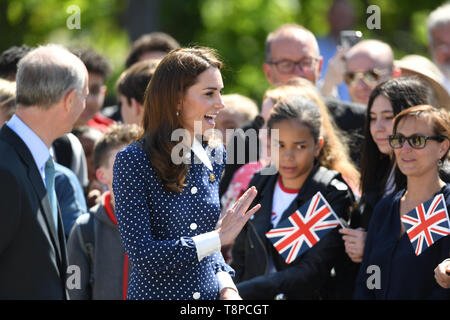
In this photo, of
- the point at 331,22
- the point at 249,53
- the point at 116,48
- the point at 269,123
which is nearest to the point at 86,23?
the point at 116,48

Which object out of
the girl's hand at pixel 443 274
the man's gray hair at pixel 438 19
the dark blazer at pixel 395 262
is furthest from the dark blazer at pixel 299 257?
the man's gray hair at pixel 438 19

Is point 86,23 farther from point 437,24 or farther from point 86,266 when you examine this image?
point 86,266

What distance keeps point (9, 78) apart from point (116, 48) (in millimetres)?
11438

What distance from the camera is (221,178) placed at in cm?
486

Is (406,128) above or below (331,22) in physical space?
below

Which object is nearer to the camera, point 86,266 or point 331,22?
point 86,266

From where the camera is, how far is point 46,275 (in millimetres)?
3574

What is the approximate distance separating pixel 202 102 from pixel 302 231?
143cm

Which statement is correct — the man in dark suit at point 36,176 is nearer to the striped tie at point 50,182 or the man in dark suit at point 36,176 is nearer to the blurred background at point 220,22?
the striped tie at point 50,182

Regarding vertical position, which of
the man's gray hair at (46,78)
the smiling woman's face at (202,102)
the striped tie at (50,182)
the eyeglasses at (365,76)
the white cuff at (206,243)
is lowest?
the white cuff at (206,243)

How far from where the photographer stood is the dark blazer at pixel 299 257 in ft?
15.4

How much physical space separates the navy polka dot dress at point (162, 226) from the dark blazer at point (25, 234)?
365mm

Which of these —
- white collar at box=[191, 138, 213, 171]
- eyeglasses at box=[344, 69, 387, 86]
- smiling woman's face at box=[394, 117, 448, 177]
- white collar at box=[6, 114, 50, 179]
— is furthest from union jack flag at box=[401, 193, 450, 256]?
eyeglasses at box=[344, 69, 387, 86]

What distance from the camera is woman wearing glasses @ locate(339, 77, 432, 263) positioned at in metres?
4.89
